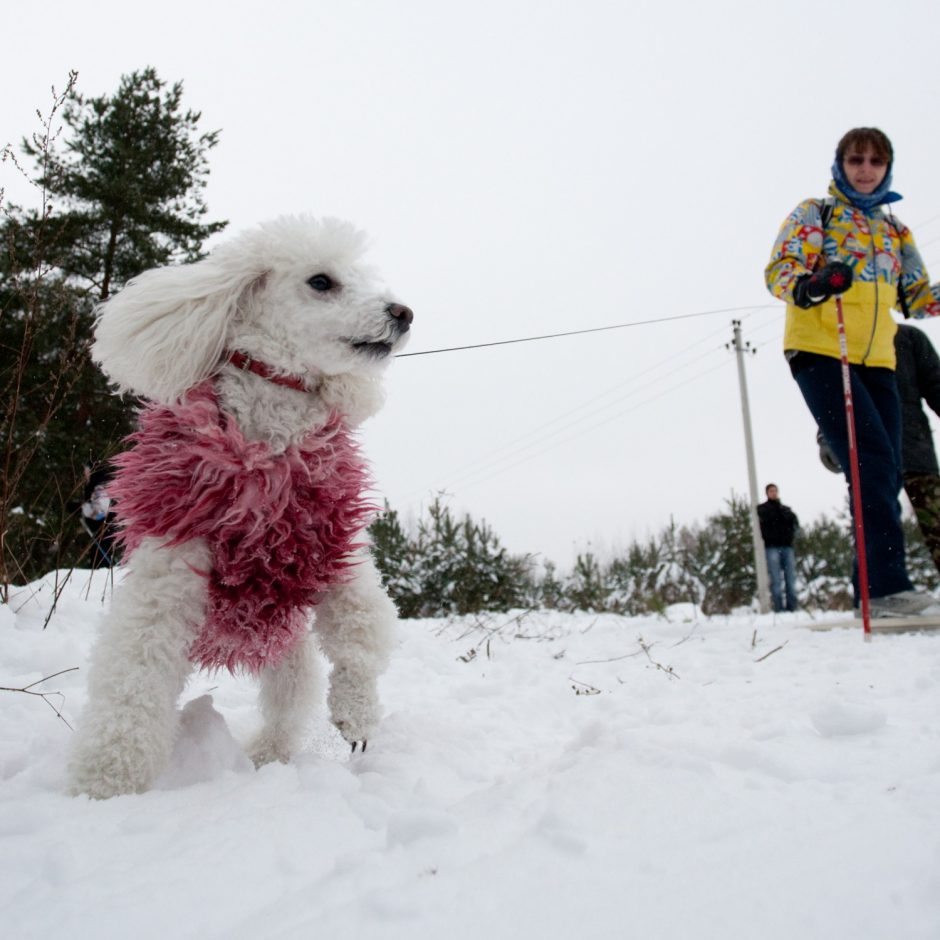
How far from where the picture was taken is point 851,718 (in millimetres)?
1883

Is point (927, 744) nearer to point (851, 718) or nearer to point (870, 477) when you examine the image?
point (851, 718)

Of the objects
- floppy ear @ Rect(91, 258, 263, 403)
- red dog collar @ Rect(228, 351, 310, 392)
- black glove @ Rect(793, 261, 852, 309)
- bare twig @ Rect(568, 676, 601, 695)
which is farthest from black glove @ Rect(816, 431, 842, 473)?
floppy ear @ Rect(91, 258, 263, 403)

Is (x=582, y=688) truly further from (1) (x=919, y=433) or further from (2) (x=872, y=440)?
(1) (x=919, y=433)

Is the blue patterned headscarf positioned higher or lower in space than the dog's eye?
higher

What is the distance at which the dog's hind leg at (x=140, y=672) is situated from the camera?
1752 mm

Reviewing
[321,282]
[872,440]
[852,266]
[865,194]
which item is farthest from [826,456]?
[321,282]

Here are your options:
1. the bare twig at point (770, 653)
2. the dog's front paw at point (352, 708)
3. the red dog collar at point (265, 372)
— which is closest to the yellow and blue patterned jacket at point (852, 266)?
the bare twig at point (770, 653)

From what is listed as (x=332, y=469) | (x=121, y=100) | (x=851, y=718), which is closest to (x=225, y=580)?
(x=332, y=469)

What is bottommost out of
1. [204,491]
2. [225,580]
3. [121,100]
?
[225,580]

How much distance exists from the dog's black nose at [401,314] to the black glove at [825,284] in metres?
2.57

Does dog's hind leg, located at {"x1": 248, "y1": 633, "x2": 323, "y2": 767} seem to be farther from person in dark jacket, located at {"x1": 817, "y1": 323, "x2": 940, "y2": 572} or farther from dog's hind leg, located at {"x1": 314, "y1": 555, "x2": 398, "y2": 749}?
person in dark jacket, located at {"x1": 817, "y1": 323, "x2": 940, "y2": 572}

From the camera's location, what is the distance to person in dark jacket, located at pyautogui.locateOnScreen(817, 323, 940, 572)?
4.53 metres

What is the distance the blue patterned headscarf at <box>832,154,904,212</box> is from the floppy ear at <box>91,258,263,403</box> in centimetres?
367

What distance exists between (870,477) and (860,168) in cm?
183
